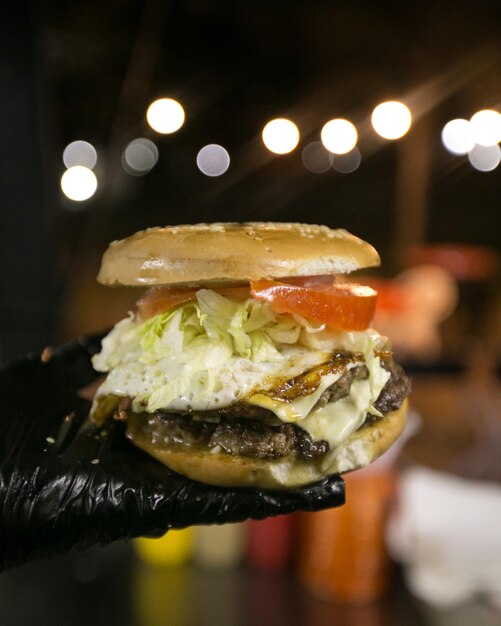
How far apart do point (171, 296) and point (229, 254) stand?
22cm

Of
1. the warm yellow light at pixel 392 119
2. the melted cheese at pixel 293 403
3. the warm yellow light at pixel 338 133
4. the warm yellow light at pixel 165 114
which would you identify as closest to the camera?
the melted cheese at pixel 293 403

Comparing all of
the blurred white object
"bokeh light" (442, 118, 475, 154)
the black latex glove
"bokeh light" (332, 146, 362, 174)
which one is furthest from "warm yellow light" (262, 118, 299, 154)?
the black latex glove

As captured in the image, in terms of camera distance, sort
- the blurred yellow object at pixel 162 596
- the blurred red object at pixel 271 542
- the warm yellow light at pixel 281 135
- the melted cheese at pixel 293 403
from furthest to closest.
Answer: the warm yellow light at pixel 281 135
the blurred red object at pixel 271 542
the blurred yellow object at pixel 162 596
the melted cheese at pixel 293 403

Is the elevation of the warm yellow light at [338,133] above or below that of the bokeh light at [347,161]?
above

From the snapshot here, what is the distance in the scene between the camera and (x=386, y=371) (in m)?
1.28

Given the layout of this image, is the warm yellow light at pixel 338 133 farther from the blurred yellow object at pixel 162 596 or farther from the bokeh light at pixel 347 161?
the blurred yellow object at pixel 162 596

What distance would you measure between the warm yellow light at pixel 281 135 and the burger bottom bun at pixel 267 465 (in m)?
4.78

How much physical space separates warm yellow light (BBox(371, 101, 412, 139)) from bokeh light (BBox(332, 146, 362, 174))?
290cm

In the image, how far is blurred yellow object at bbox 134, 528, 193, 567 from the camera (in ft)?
7.51

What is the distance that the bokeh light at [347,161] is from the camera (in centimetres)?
787

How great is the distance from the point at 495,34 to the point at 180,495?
5954 millimetres

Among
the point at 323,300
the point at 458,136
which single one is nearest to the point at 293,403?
the point at 323,300

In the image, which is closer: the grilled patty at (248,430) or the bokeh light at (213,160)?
the grilled patty at (248,430)

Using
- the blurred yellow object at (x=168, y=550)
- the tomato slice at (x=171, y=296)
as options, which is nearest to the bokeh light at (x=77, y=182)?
the blurred yellow object at (x=168, y=550)
